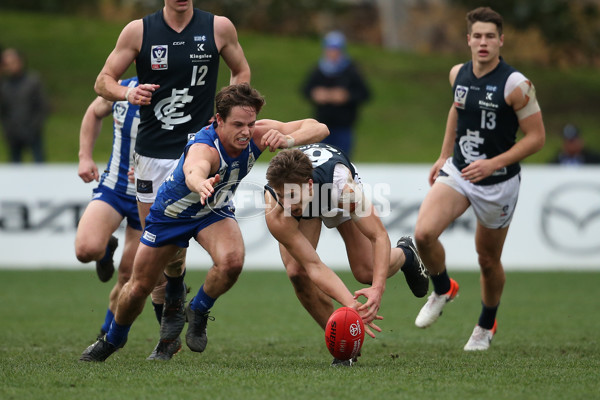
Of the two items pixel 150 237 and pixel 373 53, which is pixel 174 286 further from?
pixel 373 53

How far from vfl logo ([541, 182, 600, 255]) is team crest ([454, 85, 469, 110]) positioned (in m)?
6.07

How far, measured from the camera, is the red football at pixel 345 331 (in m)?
5.68

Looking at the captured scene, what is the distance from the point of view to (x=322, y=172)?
5.94 metres

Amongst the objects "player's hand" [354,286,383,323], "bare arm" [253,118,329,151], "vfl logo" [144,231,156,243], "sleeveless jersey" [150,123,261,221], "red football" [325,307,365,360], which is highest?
"bare arm" [253,118,329,151]

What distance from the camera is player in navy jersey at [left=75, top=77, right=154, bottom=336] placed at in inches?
282

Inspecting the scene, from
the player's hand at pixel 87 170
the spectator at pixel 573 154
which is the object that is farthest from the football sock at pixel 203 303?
the spectator at pixel 573 154

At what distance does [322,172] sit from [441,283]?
6.32 feet

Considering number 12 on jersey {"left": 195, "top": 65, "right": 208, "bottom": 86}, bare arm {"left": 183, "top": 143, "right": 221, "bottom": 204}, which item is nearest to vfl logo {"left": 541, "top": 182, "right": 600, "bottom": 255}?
number 12 on jersey {"left": 195, "top": 65, "right": 208, "bottom": 86}

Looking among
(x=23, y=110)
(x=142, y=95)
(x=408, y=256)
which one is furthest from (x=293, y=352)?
(x=23, y=110)

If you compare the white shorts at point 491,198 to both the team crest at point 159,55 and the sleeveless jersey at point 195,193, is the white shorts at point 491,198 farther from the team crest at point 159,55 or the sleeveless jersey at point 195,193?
the team crest at point 159,55

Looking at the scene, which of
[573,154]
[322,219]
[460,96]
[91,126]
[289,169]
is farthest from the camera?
[573,154]

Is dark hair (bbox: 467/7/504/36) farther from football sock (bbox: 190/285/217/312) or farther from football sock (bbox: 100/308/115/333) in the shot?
football sock (bbox: 100/308/115/333)

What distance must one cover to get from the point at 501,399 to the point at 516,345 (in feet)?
7.94

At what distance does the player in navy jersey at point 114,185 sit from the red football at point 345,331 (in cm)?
224
